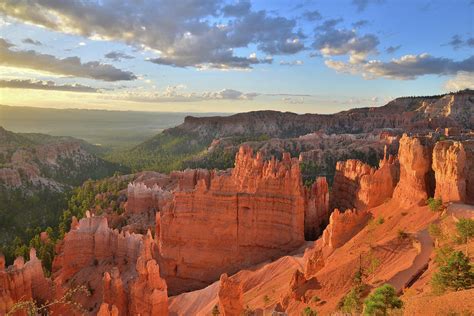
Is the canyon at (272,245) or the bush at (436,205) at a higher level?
the bush at (436,205)

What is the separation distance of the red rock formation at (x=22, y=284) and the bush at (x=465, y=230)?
22488 mm

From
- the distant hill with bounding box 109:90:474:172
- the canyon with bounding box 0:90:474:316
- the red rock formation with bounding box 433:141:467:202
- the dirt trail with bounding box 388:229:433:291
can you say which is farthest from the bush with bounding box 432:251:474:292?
the distant hill with bounding box 109:90:474:172

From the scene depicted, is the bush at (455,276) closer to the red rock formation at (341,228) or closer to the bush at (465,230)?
the bush at (465,230)

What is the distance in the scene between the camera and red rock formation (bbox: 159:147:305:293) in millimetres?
34250

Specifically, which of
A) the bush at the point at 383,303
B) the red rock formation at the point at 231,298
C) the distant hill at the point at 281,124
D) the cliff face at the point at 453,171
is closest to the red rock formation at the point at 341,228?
the cliff face at the point at 453,171

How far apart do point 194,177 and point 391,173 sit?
3303cm

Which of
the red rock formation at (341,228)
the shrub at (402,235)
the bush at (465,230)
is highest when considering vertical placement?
the bush at (465,230)

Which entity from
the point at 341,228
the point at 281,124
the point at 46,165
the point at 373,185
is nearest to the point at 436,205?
the point at 341,228

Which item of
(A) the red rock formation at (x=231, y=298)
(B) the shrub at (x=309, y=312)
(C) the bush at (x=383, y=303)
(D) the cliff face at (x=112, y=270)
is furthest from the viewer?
(D) the cliff face at (x=112, y=270)

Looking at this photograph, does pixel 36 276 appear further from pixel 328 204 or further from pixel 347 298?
pixel 328 204

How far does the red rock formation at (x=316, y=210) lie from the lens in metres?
35.7

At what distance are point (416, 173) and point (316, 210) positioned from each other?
10390 millimetres

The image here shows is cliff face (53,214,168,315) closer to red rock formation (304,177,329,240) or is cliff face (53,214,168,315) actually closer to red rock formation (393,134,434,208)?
red rock formation (304,177,329,240)

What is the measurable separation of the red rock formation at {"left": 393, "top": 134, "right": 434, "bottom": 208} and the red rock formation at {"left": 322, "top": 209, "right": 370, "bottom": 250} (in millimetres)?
2984
